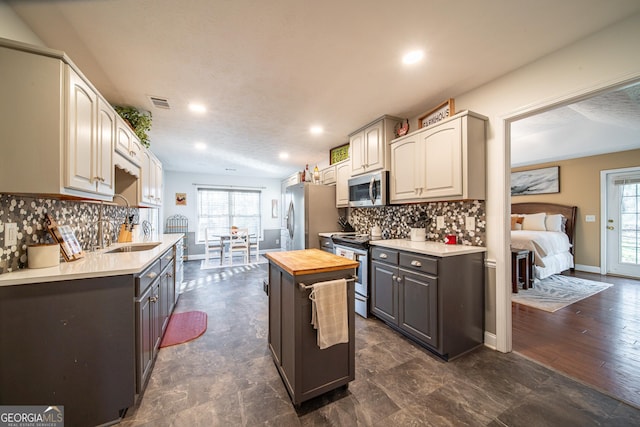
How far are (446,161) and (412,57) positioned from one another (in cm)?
94

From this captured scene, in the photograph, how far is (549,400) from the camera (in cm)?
150

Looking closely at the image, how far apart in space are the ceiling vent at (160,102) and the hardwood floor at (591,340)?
421 centimetres

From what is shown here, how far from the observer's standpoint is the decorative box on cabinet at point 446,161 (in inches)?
80.3

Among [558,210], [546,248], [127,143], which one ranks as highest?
[127,143]

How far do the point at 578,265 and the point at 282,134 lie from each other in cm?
661

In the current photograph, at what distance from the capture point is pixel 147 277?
63.6 inches

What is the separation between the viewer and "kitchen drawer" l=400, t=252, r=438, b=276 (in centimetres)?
192

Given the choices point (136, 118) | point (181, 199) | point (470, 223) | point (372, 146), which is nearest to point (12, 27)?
point (136, 118)

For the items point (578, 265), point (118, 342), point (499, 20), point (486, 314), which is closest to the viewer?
point (118, 342)

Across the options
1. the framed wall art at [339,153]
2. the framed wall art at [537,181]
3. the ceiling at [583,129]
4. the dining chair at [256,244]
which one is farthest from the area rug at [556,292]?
the dining chair at [256,244]

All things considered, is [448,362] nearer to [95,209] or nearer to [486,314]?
[486,314]

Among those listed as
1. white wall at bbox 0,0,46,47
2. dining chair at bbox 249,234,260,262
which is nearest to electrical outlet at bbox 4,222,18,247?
white wall at bbox 0,0,46,47

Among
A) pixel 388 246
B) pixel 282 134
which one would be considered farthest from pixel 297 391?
pixel 282 134

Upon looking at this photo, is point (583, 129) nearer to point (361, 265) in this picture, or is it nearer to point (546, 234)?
point (546, 234)
